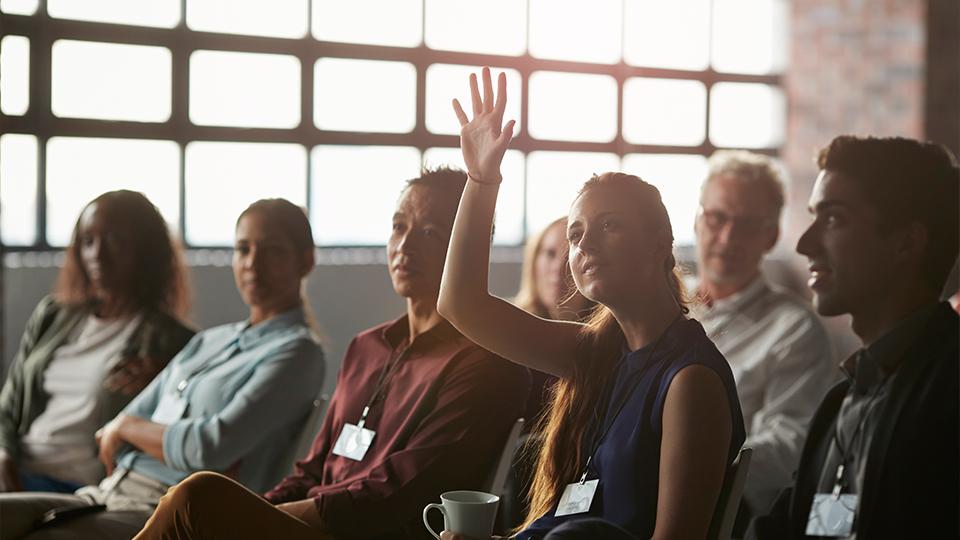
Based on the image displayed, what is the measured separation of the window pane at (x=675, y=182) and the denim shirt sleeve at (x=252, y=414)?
97 cm

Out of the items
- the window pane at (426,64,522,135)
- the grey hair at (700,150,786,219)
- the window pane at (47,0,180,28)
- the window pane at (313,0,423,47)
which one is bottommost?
the grey hair at (700,150,786,219)

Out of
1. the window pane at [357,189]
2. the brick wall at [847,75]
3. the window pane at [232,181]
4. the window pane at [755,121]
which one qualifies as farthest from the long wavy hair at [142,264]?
the brick wall at [847,75]

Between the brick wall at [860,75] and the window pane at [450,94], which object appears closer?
the window pane at [450,94]

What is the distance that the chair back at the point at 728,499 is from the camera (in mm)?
1347

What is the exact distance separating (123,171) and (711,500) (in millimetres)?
2858

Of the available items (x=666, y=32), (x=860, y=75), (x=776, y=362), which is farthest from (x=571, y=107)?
(x=860, y=75)

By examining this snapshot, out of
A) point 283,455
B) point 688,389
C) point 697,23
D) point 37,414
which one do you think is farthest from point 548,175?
point 37,414

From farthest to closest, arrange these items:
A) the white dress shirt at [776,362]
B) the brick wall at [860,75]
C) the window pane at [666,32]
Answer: the brick wall at [860,75] < the white dress shirt at [776,362] < the window pane at [666,32]

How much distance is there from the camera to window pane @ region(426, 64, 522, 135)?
1.51 meters

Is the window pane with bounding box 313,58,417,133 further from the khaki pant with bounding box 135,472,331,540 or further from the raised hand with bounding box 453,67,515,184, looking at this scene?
the khaki pant with bounding box 135,472,331,540

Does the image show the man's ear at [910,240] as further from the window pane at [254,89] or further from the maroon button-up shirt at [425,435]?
the window pane at [254,89]

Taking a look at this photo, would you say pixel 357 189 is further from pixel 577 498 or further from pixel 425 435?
pixel 577 498

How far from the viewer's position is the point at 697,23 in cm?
298

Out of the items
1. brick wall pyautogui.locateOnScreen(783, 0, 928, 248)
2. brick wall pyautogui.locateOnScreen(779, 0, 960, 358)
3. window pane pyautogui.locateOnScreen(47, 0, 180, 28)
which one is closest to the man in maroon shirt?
window pane pyautogui.locateOnScreen(47, 0, 180, 28)
